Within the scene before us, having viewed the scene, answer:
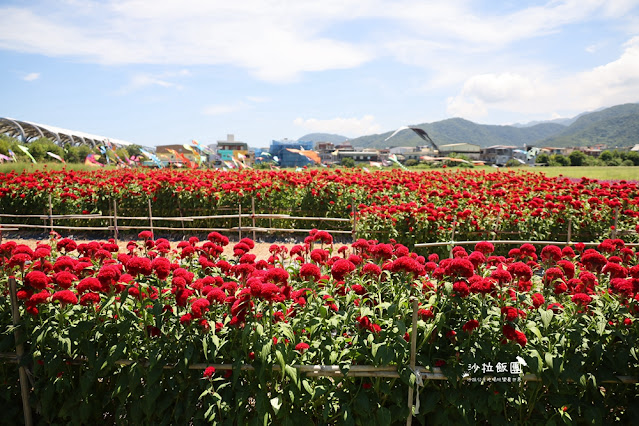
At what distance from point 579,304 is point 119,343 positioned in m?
3.48

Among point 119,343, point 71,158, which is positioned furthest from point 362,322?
point 71,158

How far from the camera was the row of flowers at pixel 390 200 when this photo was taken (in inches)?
361

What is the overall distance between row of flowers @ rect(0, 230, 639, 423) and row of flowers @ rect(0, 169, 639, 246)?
203 inches

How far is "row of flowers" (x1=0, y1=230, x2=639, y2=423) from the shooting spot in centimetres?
288

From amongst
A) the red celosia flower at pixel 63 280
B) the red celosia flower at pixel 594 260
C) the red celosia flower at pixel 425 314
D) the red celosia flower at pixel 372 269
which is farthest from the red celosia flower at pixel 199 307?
the red celosia flower at pixel 594 260

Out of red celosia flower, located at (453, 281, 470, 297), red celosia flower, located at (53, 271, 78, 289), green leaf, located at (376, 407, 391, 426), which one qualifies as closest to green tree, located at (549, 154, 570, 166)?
red celosia flower, located at (453, 281, 470, 297)

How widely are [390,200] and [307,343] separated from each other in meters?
8.77

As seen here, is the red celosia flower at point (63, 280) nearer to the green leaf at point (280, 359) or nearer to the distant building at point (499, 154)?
the green leaf at point (280, 359)

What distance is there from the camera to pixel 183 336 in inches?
120

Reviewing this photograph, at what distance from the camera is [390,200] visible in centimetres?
1141

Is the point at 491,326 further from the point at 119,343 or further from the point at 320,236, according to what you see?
the point at 119,343

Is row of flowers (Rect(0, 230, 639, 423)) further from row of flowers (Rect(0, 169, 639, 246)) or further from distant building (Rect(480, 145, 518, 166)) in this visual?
distant building (Rect(480, 145, 518, 166))

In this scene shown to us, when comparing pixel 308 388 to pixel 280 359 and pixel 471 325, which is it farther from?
pixel 471 325

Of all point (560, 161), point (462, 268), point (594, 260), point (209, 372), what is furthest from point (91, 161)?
point (560, 161)
